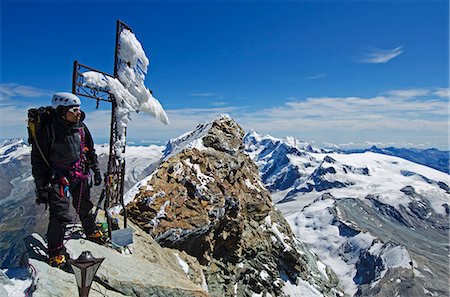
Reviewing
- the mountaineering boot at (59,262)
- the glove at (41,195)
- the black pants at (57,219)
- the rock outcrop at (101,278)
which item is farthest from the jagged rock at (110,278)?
the glove at (41,195)

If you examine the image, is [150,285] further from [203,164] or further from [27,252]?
[203,164]

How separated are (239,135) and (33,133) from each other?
34330mm

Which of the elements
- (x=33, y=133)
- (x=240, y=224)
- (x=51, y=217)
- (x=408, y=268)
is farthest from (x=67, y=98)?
(x=408, y=268)

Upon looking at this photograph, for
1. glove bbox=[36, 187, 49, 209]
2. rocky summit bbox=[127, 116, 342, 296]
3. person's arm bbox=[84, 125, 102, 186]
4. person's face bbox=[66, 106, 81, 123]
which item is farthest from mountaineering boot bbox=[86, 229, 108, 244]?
rocky summit bbox=[127, 116, 342, 296]

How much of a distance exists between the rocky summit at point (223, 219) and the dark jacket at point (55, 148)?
15190mm

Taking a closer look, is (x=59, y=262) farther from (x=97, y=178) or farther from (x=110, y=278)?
(x=97, y=178)

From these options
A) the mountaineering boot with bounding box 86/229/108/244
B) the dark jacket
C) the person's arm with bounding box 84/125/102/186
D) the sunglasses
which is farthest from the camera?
the mountaineering boot with bounding box 86/229/108/244

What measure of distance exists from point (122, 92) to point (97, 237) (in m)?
5.55

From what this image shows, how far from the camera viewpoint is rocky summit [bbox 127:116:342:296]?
25.5 metres

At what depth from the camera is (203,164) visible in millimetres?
30938

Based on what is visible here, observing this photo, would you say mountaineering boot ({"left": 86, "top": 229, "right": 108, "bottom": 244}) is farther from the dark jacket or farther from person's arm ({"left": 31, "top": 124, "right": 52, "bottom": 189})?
person's arm ({"left": 31, "top": 124, "right": 52, "bottom": 189})

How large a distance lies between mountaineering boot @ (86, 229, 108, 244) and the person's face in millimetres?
4699

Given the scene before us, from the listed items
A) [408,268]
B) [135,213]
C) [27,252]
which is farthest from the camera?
[408,268]

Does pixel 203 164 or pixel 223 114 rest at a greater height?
pixel 223 114
